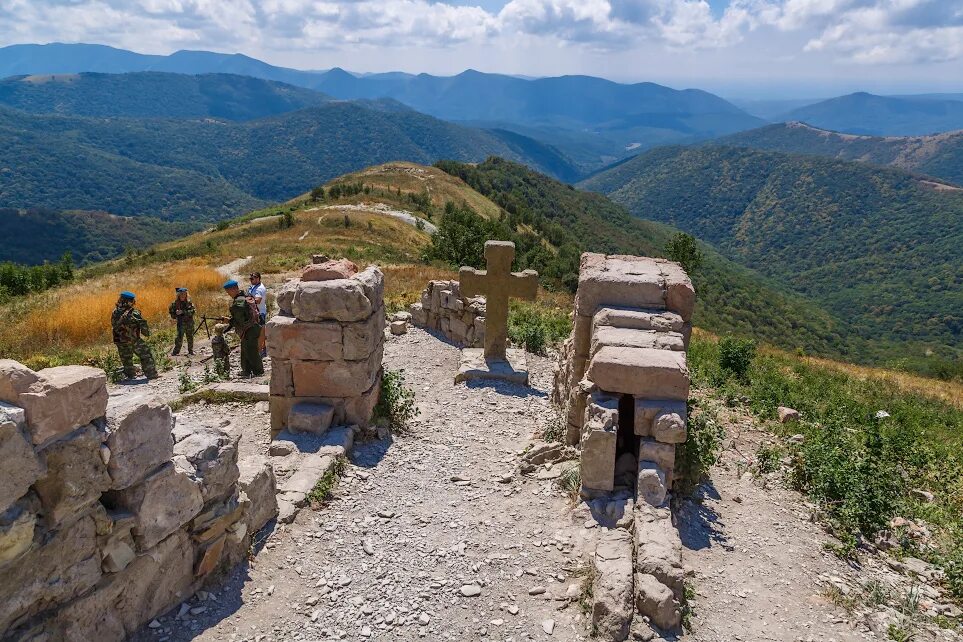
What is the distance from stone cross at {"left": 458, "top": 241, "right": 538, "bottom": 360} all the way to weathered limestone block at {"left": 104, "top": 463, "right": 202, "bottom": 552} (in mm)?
7335

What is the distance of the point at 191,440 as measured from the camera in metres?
5.22

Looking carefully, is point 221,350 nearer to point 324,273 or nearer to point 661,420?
point 324,273

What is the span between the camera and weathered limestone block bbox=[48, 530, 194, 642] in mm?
4059

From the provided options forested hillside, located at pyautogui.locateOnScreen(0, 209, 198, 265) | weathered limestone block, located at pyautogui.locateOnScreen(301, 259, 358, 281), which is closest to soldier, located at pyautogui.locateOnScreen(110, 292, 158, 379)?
weathered limestone block, located at pyautogui.locateOnScreen(301, 259, 358, 281)

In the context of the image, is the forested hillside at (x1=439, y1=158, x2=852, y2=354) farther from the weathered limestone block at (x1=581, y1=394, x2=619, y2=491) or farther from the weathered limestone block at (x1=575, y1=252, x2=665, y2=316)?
the weathered limestone block at (x1=581, y1=394, x2=619, y2=491)

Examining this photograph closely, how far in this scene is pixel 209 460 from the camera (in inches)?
202

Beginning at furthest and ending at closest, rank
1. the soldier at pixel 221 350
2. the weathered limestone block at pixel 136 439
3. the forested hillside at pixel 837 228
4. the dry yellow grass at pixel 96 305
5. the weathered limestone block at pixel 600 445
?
the forested hillside at pixel 837 228, the dry yellow grass at pixel 96 305, the soldier at pixel 221 350, the weathered limestone block at pixel 600 445, the weathered limestone block at pixel 136 439

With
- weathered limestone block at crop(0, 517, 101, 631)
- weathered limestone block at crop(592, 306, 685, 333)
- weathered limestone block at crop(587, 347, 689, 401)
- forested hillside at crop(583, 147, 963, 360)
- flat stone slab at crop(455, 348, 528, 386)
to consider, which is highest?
weathered limestone block at crop(592, 306, 685, 333)

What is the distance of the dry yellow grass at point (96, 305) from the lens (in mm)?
14195

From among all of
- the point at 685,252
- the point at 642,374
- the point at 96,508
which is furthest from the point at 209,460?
the point at 685,252

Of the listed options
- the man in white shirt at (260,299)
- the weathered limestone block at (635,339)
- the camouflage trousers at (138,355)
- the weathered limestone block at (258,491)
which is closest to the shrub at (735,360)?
the weathered limestone block at (635,339)

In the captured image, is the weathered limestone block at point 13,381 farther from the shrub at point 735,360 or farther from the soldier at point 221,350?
the shrub at point 735,360

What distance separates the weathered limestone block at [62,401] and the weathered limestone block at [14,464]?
0.13 metres

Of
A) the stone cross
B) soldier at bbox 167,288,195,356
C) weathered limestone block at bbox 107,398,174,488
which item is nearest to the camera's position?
weathered limestone block at bbox 107,398,174,488
